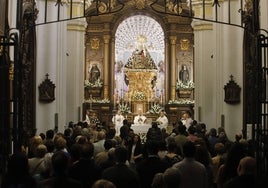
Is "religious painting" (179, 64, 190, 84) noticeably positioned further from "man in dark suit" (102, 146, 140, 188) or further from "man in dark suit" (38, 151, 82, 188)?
"man in dark suit" (38, 151, 82, 188)

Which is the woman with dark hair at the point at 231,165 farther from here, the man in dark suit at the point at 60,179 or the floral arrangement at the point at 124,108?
the floral arrangement at the point at 124,108

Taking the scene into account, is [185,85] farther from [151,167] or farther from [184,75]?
[151,167]

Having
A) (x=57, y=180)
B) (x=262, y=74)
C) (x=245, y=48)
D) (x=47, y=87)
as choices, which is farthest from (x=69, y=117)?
(x=57, y=180)

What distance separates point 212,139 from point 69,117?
13.0 metres

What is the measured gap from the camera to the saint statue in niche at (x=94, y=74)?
116 feet

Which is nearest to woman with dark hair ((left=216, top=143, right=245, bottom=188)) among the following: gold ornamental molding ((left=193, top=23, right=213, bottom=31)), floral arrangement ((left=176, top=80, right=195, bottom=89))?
gold ornamental molding ((left=193, top=23, right=213, bottom=31))

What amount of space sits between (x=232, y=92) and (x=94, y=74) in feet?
58.3

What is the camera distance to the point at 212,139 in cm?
1302

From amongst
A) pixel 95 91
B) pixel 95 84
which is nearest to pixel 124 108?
pixel 95 91

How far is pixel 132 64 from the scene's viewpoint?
36.3 m

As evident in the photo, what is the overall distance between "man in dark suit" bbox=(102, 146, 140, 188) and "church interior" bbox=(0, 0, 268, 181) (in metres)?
2.07

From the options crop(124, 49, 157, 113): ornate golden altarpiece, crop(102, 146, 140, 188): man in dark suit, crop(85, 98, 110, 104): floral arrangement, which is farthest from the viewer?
crop(124, 49, 157, 113): ornate golden altarpiece

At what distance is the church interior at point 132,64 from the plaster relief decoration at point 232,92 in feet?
0.11

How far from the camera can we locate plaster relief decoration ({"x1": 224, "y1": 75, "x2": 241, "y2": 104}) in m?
18.7
